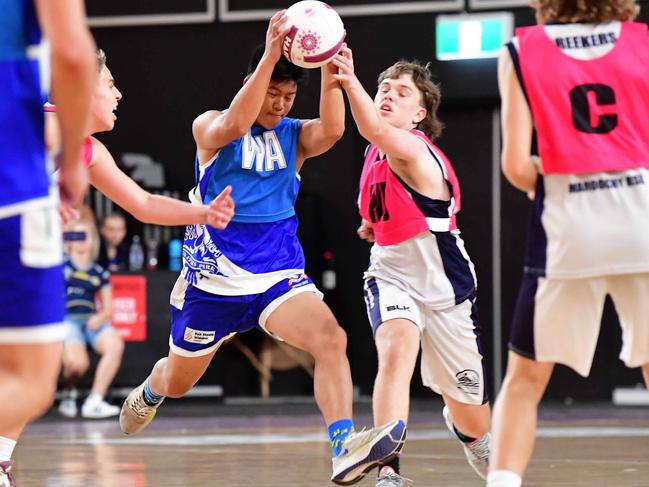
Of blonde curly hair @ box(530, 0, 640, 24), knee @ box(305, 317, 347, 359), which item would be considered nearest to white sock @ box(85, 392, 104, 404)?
knee @ box(305, 317, 347, 359)

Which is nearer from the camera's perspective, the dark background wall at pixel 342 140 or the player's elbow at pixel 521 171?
the player's elbow at pixel 521 171

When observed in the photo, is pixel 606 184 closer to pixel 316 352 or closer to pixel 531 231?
pixel 531 231

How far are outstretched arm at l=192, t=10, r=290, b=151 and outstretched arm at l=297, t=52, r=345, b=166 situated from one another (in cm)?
21

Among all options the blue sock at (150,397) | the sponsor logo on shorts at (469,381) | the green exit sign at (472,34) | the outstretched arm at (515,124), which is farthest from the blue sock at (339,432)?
the green exit sign at (472,34)

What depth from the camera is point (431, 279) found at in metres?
4.50

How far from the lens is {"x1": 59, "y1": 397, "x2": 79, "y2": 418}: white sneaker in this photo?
28.3 feet

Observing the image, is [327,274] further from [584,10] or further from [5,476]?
[584,10]

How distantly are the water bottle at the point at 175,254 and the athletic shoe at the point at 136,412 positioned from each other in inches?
161

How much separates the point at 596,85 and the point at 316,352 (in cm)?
166

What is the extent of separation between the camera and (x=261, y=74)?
4.17 meters

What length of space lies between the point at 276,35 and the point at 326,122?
0.44 metres

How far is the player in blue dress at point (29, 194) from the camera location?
2.27m

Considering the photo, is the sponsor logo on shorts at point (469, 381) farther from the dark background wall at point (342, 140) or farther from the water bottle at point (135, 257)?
the water bottle at point (135, 257)

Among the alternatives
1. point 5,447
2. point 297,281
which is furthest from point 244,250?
point 5,447
